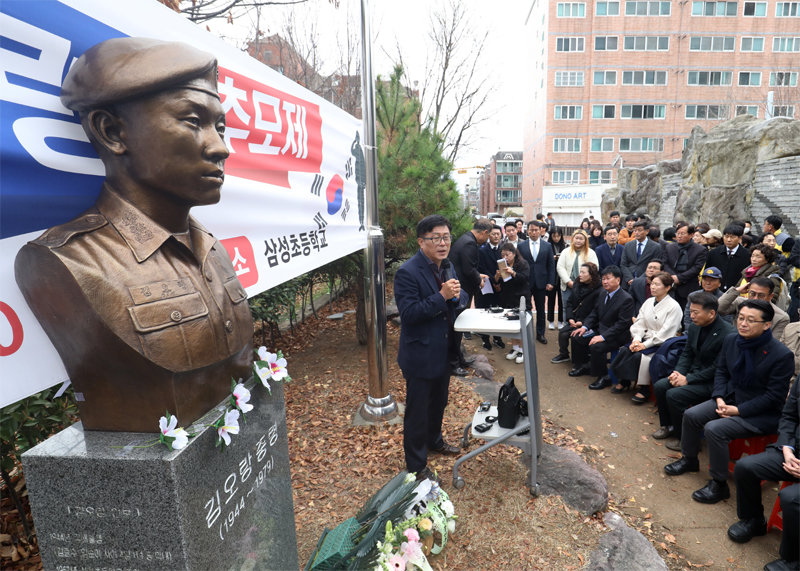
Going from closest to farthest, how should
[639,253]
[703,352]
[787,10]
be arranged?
[703,352] < [639,253] < [787,10]

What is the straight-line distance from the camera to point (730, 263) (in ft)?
20.0

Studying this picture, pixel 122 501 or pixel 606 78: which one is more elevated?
pixel 606 78

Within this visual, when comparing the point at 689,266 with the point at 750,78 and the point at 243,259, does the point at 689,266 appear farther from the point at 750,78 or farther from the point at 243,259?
the point at 750,78

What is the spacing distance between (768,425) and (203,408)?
12.8 ft

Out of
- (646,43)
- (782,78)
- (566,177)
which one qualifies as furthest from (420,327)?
(782,78)

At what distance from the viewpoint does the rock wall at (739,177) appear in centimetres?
1002

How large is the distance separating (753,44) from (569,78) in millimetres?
14140

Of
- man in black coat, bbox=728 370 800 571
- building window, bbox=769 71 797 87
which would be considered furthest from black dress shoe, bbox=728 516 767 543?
building window, bbox=769 71 797 87

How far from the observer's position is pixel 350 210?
4.09 meters

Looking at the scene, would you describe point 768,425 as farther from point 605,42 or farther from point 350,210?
point 605,42

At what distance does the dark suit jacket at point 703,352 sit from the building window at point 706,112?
4003cm

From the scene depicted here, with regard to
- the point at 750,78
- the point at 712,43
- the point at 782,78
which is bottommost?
the point at 782,78

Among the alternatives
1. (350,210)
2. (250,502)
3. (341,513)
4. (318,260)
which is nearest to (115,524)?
(250,502)

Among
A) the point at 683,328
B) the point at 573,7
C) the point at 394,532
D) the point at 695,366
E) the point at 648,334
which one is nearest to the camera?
the point at 394,532
